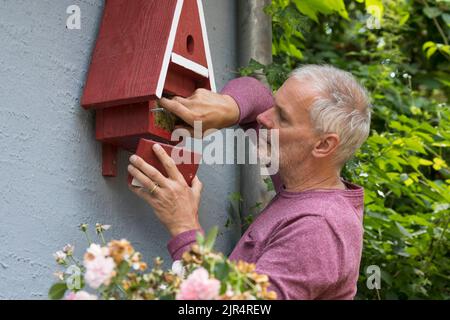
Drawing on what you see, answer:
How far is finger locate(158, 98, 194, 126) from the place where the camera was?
2.29 metres

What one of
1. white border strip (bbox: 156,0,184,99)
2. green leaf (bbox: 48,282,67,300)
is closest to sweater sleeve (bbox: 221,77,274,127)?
white border strip (bbox: 156,0,184,99)

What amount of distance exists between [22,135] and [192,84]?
59 centimetres

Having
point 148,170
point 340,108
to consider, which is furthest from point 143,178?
point 340,108

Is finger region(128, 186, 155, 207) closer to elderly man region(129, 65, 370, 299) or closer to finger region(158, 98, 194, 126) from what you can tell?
elderly man region(129, 65, 370, 299)

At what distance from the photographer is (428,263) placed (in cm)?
369

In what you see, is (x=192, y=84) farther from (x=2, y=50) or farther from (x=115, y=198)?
(x=2, y=50)

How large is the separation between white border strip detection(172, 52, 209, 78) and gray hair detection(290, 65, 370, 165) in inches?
10.7

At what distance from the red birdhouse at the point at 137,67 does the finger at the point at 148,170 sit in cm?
8

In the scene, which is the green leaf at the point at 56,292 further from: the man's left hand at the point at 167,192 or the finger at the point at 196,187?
the finger at the point at 196,187

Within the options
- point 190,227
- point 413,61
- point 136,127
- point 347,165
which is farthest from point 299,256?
point 413,61

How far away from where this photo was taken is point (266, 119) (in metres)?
2.45

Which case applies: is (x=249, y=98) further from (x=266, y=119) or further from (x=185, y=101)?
(x=185, y=101)


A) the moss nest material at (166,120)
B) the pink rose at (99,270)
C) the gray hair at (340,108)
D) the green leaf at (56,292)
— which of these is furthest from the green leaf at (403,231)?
the pink rose at (99,270)

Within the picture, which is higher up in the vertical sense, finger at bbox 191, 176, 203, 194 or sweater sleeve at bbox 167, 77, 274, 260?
sweater sleeve at bbox 167, 77, 274, 260
